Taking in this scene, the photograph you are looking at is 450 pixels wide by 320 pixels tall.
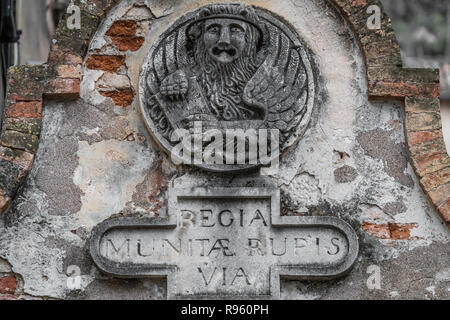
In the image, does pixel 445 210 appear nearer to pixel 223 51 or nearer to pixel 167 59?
pixel 223 51

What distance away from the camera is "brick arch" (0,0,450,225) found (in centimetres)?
736

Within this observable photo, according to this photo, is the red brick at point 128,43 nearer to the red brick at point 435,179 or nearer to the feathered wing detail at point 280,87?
the feathered wing detail at point 280,87

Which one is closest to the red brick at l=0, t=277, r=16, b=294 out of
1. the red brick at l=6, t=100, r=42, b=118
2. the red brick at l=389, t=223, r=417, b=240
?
the red brick at l=6, t=100, r=42, b=118

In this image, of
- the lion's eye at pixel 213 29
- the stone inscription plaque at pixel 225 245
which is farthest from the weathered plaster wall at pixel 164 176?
the lion's eye at pixel 213 29

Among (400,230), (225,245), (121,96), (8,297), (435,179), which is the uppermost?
(121,96)

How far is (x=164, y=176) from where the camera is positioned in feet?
24.4

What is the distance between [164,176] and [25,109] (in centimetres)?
114

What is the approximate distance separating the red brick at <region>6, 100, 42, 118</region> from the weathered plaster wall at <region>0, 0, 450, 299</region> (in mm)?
98

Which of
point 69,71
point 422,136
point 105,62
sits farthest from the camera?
point 105,62

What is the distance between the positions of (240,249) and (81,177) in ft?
4.20

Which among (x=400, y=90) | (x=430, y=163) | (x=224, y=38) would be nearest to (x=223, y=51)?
(x=224, y=38)

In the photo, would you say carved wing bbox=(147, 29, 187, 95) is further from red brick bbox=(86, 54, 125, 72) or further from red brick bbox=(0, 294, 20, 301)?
red brick bbox=(0, 294, 20, 301)

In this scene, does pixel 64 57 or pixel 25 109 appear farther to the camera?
pixel 64 57

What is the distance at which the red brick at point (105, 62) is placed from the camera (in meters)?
7.71
